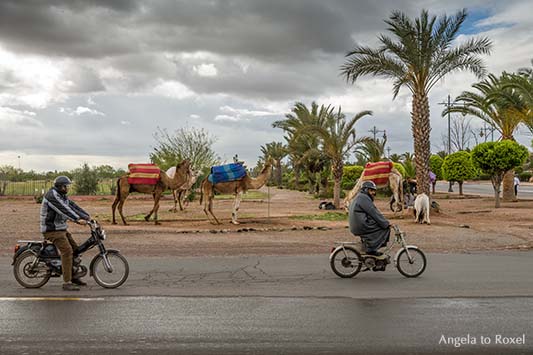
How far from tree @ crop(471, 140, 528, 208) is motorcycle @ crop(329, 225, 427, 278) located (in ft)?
74.5

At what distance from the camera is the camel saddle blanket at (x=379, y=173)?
84.6ft

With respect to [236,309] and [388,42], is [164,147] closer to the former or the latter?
[388,42]

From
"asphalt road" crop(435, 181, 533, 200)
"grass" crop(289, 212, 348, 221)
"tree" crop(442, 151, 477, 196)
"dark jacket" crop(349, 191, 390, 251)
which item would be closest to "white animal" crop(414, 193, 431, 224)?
"grass" crop(289, 212, 348, 221)

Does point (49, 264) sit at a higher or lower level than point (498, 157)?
lower

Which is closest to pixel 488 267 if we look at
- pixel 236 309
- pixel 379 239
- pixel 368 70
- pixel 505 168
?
pixel 379 239

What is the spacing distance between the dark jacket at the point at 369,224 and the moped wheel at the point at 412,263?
54cm

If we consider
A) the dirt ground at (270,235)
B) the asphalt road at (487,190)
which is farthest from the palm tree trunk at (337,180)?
the asphalt road at (487,190)

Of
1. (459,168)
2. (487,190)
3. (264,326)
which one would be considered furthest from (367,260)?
(487,190)

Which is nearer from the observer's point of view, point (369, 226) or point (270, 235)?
point (369, 226)

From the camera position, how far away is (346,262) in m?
11.0

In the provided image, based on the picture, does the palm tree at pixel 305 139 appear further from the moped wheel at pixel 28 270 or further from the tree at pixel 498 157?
the moped wheel at pixel 28 270

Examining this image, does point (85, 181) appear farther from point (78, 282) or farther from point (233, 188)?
point (78, 282)

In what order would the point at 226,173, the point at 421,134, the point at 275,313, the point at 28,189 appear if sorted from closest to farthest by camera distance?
the point at 275,313
the point at 226,173
the point at 421,134
the point at 28,189

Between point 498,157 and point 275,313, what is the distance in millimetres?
27282
